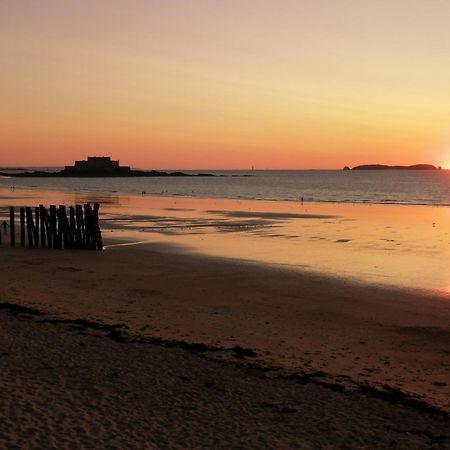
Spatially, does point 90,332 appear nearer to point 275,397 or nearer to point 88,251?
point 275,397

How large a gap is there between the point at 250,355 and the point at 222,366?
2.68 feet

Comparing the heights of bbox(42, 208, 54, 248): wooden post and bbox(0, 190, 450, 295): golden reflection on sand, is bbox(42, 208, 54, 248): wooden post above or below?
above

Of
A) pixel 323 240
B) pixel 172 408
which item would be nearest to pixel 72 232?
pixel 323 240

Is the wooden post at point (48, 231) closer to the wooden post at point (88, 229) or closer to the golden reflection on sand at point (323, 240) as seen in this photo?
the wooden post at point (88, 229)

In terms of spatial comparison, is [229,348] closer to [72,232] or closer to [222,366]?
[222,366]

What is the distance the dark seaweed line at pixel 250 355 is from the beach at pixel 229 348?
4 cm

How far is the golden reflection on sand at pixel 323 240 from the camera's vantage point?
1891 cm

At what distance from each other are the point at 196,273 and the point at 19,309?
21.5ft

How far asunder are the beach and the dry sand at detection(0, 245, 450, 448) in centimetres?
3

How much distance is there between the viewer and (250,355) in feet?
31.8

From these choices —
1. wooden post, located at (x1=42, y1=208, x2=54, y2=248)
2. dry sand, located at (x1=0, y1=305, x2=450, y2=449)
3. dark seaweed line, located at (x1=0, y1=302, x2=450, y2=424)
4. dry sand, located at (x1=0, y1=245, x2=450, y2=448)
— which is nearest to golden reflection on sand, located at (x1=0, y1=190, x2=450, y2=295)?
wooden post, located at (x1=42, y1=208, x2=54, y2=248)

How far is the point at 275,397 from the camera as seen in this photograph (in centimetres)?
783

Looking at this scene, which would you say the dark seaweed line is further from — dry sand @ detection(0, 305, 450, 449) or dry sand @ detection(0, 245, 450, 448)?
dry sand @ detection(0, 305, 450, 449)

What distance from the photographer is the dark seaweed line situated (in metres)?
7.93
